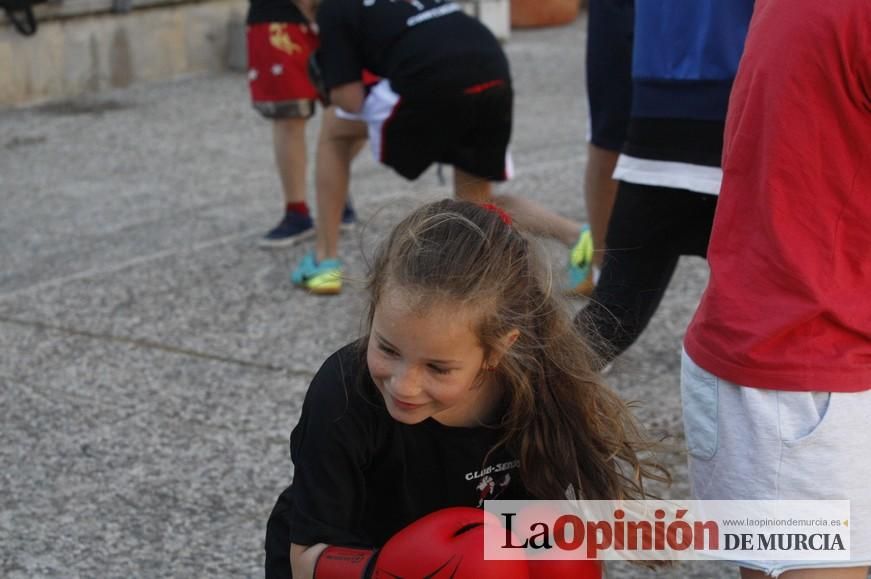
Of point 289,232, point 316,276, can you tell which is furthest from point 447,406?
point 289,232

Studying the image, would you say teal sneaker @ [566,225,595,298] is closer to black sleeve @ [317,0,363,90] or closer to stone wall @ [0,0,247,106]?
black sleeve @ [317,0,363,90]

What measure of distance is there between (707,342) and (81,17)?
7753mm

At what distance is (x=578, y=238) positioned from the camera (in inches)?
170

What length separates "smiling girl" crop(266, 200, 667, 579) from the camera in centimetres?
198

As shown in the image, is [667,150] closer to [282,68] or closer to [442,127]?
[442,127]

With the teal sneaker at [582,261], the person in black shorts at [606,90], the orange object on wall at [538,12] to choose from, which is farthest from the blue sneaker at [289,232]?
the orange object on wall at [538,12]

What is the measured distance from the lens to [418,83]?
4.50 metres

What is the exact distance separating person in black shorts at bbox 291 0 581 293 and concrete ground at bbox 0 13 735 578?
16.8 inches

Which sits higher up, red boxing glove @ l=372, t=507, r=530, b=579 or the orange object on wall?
red boxing glove @ l=372, t=507, r=530, b=579

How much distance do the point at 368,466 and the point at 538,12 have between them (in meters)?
10.7

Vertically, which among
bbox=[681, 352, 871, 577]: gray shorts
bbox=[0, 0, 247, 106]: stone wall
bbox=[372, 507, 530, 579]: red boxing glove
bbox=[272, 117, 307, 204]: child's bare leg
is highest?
bbox=[681, 352, 871, 577]: gray shorts

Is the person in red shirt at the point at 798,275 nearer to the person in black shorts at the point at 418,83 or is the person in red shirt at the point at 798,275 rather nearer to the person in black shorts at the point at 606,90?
the person in black shorts at the point at 606,90

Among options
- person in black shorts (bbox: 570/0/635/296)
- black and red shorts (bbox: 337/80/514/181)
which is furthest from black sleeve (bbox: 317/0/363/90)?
person in black shorts (bbox: 570/0/635/296)

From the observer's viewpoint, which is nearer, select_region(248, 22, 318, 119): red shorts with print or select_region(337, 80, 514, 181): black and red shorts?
select_region(337, 80, 514, 181): black and red shorts
